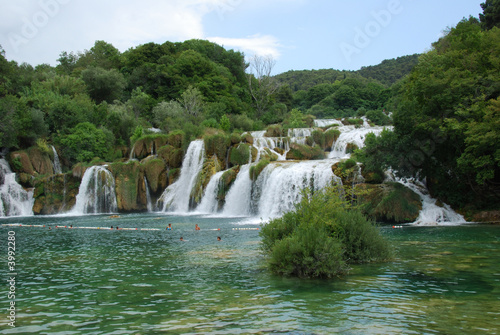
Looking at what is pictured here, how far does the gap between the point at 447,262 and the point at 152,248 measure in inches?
398

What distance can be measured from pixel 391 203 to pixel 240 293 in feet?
51.5

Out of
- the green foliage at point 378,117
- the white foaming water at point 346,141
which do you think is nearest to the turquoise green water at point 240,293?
the white foaming water at point 346,141

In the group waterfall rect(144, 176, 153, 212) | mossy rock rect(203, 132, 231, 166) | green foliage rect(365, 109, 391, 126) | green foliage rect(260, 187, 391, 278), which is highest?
green foliage rect(365, 109, 391, 126)

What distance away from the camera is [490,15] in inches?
1635

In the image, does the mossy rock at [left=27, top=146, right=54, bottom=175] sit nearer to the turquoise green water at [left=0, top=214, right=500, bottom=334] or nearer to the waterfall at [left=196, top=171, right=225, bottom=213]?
the waterfall at [left=196, top=171, right=225, bottom=213]

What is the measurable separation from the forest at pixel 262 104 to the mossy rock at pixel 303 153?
25.0 feet


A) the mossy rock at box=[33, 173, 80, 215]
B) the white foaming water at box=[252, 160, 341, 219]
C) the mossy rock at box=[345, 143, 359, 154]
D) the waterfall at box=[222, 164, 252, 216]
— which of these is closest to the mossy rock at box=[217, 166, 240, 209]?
the waterfall at box=[222, 164, 252, 216]

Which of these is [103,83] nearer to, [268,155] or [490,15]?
[268,155]

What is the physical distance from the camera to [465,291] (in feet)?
29.0

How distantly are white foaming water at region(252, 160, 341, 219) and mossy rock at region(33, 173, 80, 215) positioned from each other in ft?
57.2

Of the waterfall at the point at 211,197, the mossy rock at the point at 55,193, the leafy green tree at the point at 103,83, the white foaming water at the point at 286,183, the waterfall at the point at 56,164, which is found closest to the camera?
the white foaming water at the point at 286,183

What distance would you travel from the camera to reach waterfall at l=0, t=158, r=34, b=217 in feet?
115

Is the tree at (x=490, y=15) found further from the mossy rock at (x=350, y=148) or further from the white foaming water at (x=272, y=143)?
the white foaming water at (x=272, y=143)

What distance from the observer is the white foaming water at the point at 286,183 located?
2631cm
